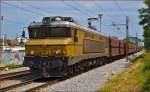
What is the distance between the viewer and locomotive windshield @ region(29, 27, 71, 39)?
22938 millimetres

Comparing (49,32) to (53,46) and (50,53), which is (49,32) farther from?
(50,53)

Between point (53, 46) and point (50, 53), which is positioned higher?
point (53, 46)

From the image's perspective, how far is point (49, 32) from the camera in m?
23.1

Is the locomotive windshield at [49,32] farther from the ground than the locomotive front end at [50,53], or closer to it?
farther from the ground

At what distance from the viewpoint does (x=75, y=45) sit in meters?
23.7

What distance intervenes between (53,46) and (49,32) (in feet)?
4.16

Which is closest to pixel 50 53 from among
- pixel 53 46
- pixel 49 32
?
pixel 53 46

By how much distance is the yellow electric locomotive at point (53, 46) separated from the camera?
2198 cm

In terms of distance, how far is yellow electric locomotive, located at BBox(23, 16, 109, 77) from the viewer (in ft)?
72.1

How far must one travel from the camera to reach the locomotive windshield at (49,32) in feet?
75.3

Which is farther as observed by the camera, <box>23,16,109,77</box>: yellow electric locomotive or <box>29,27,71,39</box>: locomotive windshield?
<box>29,27,71,39</box>: locomotive windshield

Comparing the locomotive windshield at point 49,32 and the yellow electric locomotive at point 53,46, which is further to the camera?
the locomotive windshield at point 49,32

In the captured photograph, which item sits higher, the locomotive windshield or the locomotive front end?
the locomotive windshield

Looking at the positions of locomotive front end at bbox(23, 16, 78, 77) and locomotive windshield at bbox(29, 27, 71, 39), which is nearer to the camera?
locomotive front end at bbox(23, 16, 78, 77)
